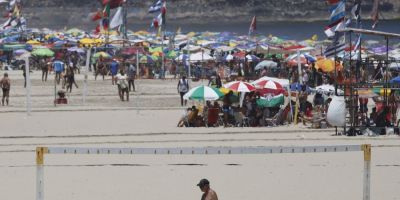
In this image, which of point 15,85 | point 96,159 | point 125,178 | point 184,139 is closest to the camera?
Result: point 125,178

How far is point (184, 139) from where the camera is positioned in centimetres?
2094

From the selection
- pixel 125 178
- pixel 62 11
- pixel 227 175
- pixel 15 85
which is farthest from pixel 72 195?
pixel 62 11

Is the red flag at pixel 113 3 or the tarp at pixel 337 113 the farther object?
the red flag at pixel 113 3

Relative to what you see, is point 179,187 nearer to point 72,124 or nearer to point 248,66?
point 72,124

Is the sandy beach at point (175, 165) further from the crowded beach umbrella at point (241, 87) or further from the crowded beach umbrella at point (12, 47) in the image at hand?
the crowded beach umbrella at point (12, 47)

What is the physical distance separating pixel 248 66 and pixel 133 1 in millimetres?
126233

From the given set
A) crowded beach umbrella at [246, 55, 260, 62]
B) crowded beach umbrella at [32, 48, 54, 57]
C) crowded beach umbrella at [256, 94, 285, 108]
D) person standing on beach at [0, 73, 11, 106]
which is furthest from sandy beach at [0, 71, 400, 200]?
crowded beach umbrella at [32, 48, 54, 57]

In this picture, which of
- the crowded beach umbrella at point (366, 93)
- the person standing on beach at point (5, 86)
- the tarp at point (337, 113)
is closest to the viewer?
the tarp at point (337, 113)

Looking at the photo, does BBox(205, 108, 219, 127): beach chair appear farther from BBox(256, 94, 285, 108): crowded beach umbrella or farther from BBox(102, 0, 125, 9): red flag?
BBox(102, 0, 125, 9): red flag

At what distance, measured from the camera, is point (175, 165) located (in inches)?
658

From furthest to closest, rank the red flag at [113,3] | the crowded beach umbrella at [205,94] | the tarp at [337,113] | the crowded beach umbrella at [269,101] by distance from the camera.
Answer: the red flag at [113,3], the crowded beach umbrella at [269,101], the crowded beach umbrella at [205,94], the tarp at [337,113]

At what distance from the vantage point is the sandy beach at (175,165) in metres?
14.4

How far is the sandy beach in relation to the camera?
14430 mm

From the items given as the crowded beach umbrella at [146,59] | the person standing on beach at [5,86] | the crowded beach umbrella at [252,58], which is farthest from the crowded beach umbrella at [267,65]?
the person standing on beach at [5,86]
